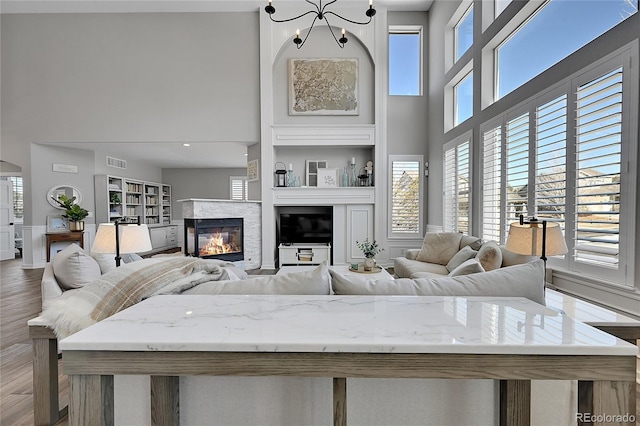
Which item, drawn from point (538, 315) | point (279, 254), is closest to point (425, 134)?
point (279, 254)

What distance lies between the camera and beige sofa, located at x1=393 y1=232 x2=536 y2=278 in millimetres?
2638

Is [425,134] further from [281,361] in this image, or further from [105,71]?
[105,71]

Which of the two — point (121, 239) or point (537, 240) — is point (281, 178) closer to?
point (121, 239)

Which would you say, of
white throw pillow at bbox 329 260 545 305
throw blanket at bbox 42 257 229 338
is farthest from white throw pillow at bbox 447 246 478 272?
throw blanket at bbox 42 257 229 338

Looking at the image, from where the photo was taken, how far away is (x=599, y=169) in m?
2.12

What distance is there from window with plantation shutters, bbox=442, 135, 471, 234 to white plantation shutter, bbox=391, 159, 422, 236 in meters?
0.69

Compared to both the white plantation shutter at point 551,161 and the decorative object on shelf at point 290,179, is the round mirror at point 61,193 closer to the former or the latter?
the decorative object on shelf at point 290,179

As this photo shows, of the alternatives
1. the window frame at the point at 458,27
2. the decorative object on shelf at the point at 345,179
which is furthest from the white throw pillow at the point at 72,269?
the window frame at the point at 458,27

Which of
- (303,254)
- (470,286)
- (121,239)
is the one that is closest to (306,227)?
(303,254)

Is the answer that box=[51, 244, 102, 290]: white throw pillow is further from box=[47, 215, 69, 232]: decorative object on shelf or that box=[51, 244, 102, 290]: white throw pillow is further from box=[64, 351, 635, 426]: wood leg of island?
box=[47, 215, 69, 232]: decorative object on shelf

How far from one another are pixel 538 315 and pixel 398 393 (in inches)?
20.4

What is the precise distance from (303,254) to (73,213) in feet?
14.5

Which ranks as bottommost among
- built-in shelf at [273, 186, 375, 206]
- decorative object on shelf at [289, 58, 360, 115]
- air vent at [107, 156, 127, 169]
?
built-in shelf at [273, 186, 375, 206]

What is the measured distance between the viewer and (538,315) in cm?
92
